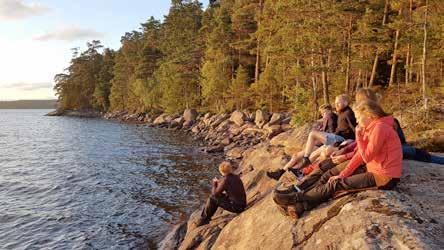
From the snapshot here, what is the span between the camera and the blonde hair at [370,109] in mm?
6398

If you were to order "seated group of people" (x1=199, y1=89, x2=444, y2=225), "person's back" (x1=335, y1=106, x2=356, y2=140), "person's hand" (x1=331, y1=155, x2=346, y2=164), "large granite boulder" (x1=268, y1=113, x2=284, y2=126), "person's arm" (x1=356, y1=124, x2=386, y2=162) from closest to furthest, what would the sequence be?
"person's arm" (x1=356, y1=124, x2=386, y2=162) → "seated group of people" (x1=199, y1=89, x2=444, y2=225) → "person's hand" (x1=331, y1=155, x2=346, y2=164) → "person's back" (x1=335, y1=106, x2=356, y2=140) → "large granite boulder" (x1=268, y1=113, x2=284, y2=126)

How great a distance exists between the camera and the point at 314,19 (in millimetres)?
25031

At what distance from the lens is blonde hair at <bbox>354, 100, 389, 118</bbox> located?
640 centimetres

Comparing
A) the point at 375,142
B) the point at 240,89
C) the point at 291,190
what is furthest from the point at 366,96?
the point at 240,89

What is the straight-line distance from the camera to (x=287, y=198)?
710 cm

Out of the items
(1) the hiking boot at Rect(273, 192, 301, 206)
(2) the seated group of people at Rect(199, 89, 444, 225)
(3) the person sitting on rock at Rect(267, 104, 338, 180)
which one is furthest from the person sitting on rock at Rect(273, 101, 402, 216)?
(3) the person sitting on rock at Rect(267, 104, 338, 180)

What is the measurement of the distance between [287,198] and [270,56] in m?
24.0

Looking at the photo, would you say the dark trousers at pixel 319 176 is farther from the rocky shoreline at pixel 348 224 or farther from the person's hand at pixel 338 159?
the rocky shoreline at pixel 348 224

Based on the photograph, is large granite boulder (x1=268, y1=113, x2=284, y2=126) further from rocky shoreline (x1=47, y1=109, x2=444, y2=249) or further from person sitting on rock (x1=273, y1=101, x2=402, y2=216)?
person sitting on rock (x1=273, y1=101, x2=402, y2=216)

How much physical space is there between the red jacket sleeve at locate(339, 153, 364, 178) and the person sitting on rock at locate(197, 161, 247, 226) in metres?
3.56

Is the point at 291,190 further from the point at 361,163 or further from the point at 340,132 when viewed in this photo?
the point at 340,132

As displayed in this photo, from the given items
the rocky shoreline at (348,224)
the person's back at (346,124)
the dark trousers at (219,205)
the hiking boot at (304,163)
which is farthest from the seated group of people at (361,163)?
the dark trousers at (219,205)

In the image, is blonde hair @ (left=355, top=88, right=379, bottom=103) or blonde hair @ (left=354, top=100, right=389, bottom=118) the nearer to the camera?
blonde hair @ (left=354, top=100, right=389, bottom=118)

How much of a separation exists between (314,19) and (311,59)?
9.53 ft
